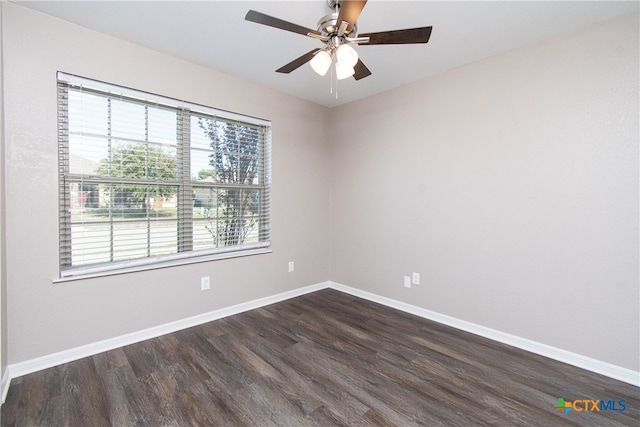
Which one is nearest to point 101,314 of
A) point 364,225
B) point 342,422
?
point 342,422

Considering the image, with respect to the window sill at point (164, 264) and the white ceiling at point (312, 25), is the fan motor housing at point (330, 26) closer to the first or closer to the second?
the white ceiling at point (312, 25)

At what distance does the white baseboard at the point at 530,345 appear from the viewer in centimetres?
201

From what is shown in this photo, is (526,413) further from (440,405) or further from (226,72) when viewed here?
(226,72)

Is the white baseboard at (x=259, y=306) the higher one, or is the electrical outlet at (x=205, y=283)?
the electrical outlet at (x=205, y=283)

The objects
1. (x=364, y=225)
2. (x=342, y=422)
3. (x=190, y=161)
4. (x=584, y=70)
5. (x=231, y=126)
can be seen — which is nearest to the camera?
(x=342, y=422)

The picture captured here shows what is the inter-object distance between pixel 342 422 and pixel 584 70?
2918 millimetres

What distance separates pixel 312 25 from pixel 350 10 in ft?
2.79

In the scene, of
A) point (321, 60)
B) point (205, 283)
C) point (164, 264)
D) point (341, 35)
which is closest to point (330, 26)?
point (341, 35)

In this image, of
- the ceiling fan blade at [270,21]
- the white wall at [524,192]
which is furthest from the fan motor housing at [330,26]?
the white wall at [524,192]

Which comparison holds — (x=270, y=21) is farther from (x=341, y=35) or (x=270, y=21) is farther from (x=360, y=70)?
(x=360, y=70)

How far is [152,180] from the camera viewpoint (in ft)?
8.45

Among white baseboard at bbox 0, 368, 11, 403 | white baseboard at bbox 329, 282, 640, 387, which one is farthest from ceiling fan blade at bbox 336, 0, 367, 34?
white baseboard at bbox 0, 368, 11, 403

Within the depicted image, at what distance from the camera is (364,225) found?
3641 mm

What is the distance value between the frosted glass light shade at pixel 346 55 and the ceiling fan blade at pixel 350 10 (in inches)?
4.8
